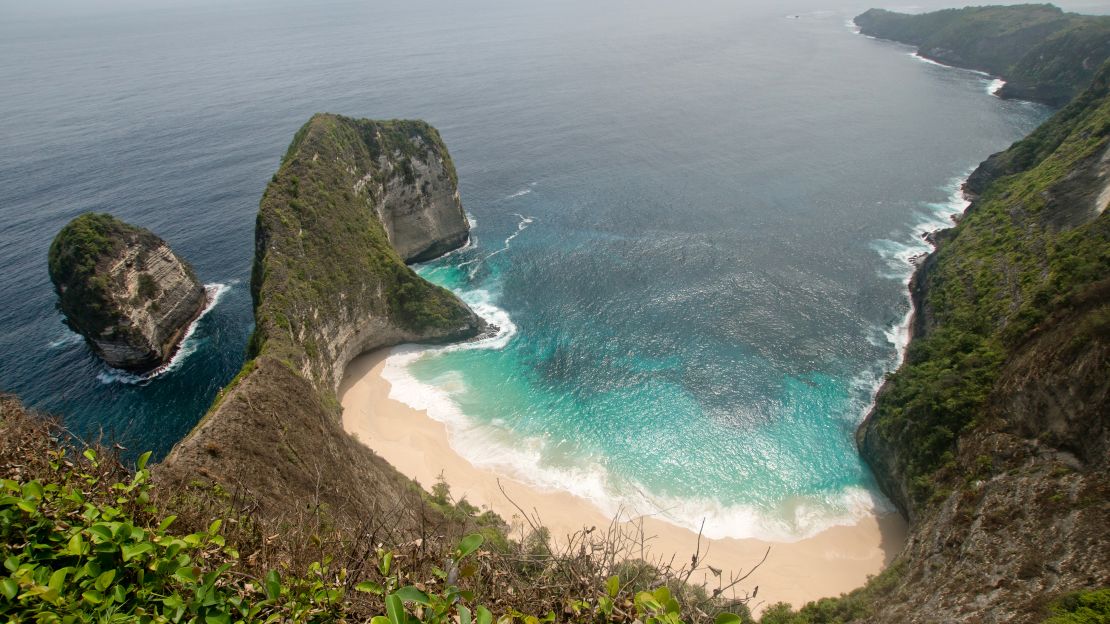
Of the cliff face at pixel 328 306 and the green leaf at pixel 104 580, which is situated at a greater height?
the green leaf at pixel 104 580

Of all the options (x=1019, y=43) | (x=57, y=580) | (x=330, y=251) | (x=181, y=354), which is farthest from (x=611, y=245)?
(x=1019, y=43)

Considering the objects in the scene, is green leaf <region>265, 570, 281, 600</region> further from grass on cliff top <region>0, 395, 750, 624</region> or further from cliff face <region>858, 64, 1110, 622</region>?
cliff face <region>858, 64, 1110, 622</region>

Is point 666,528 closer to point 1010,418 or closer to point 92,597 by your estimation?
point 1010,418

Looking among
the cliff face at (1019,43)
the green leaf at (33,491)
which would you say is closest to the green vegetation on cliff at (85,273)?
the green leaf at (33,491)

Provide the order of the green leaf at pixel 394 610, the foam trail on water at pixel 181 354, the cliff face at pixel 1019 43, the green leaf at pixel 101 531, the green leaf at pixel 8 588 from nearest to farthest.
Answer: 1. the green leaf at pixel 394 610
2. the green leaf at pixel 8 588
3. the green leaf at pixel 101 531
4. the foam trail on water at pixel 181 354
5. the cliff face at pixel 1019 43

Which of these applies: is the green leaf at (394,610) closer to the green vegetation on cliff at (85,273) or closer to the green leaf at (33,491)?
the green leaf at (33,491)

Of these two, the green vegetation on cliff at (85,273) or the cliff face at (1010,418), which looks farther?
the green vegetation on cliff at (85,273)

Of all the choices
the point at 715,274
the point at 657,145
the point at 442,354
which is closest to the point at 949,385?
the point at 715,274
